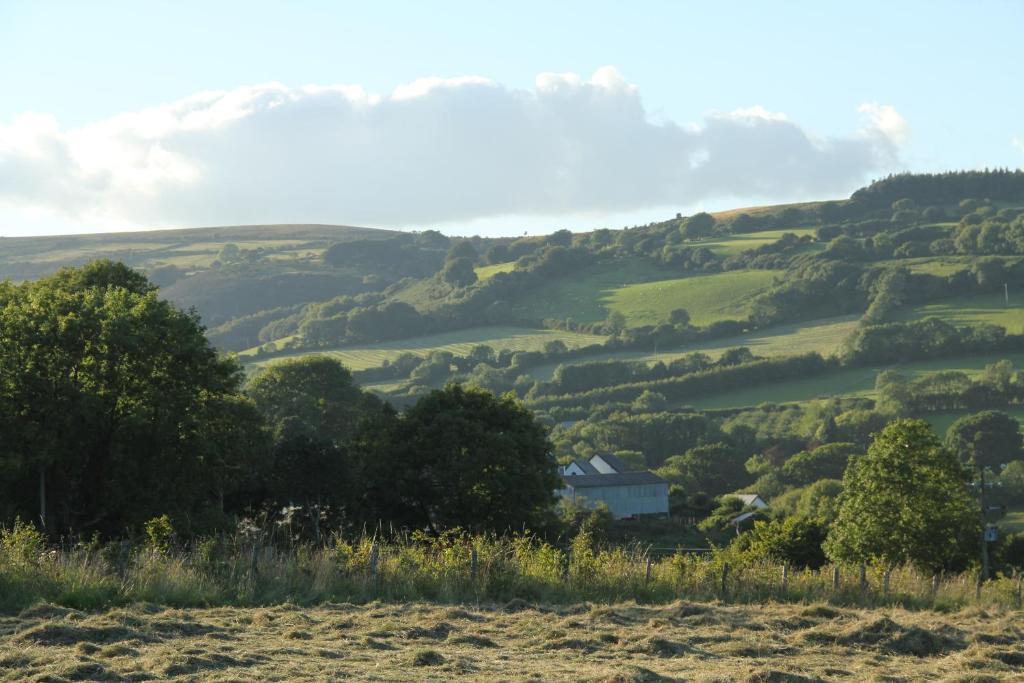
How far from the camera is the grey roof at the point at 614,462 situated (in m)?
124

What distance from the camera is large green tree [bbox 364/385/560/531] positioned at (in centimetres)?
4775

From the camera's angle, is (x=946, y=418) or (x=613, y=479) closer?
(x=613, y=479)

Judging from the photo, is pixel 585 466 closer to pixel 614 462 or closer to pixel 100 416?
pixel 614 462

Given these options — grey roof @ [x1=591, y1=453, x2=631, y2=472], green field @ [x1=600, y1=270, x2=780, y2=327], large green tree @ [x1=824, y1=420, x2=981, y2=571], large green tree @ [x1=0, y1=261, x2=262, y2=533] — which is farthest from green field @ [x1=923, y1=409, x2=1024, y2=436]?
large green tree @ [x1=0, y1=261, x2=262, y2=533]

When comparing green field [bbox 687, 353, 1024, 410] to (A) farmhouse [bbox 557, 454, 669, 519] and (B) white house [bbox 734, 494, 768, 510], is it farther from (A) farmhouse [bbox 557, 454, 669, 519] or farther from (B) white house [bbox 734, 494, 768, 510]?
(B) white house [bbox 734, 494, 768, 510]

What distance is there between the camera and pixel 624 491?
111 meters

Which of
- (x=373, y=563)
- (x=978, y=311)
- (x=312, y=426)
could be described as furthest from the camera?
(x=978, y=311)

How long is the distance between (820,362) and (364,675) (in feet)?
475

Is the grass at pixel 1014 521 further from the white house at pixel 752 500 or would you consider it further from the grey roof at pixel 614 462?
the grey roof at pixel 614 462

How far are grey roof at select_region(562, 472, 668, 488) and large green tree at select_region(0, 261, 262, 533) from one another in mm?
77428

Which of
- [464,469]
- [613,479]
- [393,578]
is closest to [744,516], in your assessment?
[613,479]

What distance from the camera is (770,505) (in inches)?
4112

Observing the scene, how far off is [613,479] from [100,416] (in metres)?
83.4

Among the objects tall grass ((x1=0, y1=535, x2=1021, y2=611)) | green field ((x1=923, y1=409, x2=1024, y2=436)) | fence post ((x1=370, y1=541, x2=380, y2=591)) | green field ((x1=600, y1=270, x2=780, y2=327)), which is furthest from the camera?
green field ((x1=600, y1=270, x2=780, y2=327))
